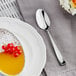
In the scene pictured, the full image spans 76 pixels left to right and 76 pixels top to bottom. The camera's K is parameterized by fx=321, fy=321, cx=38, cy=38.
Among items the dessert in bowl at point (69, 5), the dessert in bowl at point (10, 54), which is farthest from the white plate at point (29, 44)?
the dessert in bowl at point (69, 5)

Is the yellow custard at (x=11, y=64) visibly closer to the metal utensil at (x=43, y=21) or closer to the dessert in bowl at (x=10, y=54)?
the dessert in bowl at (x=10, y=54)

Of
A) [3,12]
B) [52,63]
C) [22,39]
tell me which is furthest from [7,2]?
[52,63]

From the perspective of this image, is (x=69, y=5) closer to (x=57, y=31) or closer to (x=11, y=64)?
(x=57, y=31)

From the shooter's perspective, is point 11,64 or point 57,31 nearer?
point 11,64

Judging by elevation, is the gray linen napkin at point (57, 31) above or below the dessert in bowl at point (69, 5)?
below

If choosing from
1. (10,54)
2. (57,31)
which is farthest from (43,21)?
(10,54)
